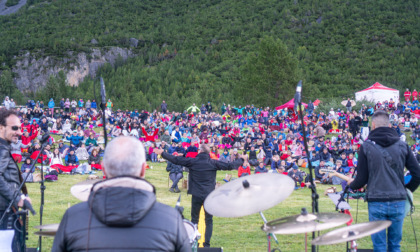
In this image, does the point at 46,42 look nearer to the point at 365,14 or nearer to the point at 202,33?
the point at 202,33

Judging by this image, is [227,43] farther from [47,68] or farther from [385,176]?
[385,176]

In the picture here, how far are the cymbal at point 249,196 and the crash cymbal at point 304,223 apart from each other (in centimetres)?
18

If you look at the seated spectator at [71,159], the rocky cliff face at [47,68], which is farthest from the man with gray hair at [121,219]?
the rocky cliff face at [47,68]

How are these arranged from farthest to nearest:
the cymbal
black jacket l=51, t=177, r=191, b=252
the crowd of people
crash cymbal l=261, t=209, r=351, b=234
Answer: the crowd of people, the cymbal, crash cymbal l=261, t=209, r=351, b=234, black jacket l=51, t=177, r=191, b=252

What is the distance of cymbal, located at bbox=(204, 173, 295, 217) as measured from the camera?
12.8 ft

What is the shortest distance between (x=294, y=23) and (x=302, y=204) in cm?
7927

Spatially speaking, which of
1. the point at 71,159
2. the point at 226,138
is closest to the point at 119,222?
the point at 71,159

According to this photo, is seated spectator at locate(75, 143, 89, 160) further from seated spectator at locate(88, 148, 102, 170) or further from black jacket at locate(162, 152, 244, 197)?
black jacket at locate(162, 152, 244, 197)

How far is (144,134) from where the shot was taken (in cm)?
2448

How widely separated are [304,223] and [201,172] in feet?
13.2

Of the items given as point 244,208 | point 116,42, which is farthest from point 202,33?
point 244,208

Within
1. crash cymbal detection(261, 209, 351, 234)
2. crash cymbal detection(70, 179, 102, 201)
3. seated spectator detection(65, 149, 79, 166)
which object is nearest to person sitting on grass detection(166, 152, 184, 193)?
seated spectator detection(65, 149, 79, 166)

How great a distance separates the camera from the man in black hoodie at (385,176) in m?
4.65

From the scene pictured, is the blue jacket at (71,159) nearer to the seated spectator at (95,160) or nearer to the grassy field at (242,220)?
the seated spectator at (95,160)
